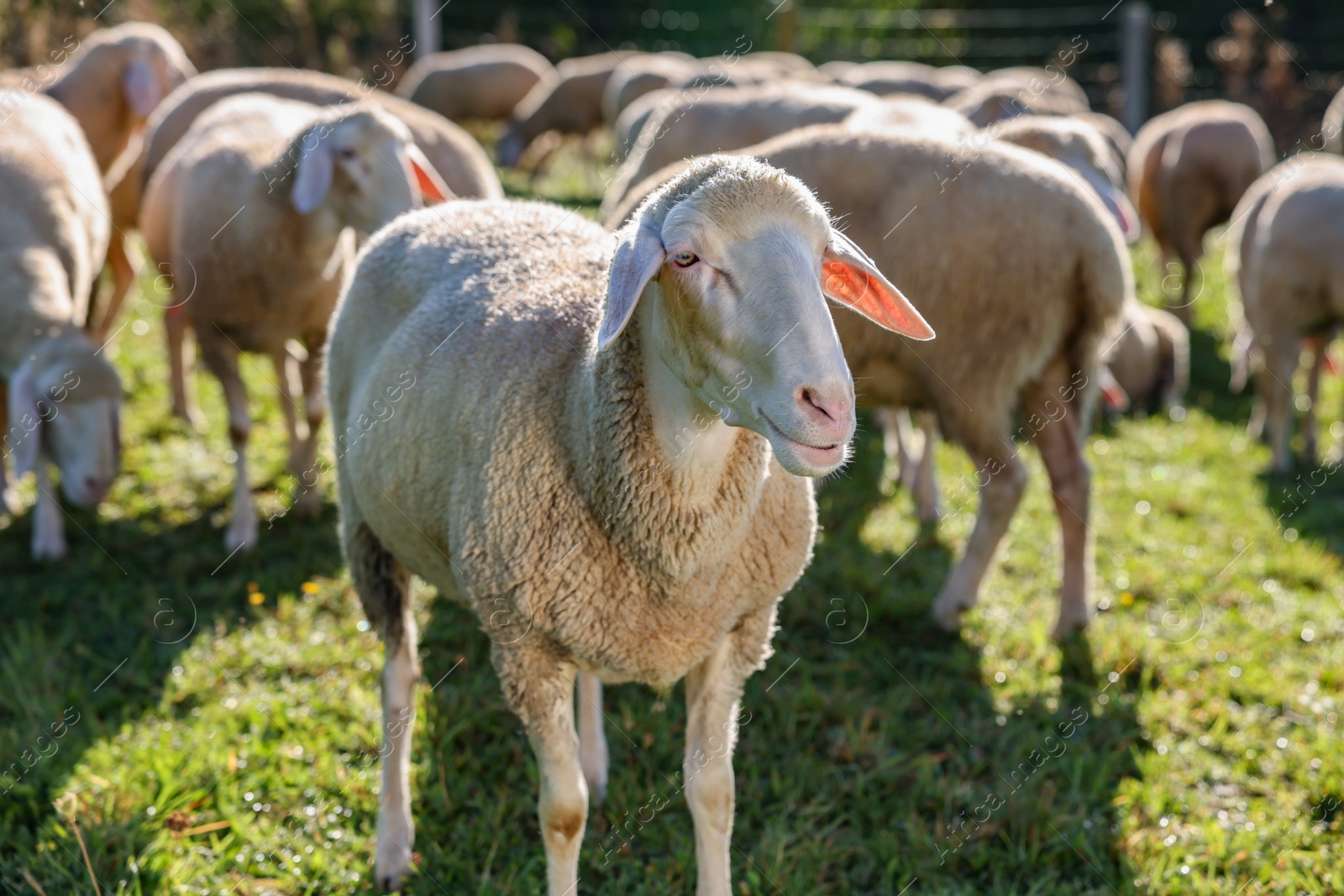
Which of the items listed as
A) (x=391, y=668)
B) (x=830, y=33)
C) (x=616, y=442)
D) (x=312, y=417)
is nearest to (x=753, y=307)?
(x=616, y=442)

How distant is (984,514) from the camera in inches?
150

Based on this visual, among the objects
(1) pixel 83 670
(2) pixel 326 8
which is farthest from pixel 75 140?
(2) pixel 326 8

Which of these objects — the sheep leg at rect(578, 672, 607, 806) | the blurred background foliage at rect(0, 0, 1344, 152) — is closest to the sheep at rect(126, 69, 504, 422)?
the sheep leg at rect(578, 672, 607, 806)

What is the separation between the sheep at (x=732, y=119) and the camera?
225 inches

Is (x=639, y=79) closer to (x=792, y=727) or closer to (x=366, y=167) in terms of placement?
(x=366, y=167)

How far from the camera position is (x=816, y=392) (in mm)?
1690

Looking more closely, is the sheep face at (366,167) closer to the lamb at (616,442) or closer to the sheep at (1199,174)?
the lamb at (616,442)

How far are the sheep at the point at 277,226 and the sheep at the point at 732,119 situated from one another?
1.67 meters

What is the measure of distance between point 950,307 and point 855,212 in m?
0.45

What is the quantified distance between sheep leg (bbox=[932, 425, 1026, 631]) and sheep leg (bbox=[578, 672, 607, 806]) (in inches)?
56.7

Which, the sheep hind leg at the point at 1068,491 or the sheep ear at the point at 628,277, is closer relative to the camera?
the sheep ear at the point at 628,277

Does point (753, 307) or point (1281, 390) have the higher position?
point (753, 307)

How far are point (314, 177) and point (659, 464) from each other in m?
2.53

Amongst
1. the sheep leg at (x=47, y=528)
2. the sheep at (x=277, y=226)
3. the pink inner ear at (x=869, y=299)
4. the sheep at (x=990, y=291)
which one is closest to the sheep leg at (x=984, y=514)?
the sheep at (x=990, y=291)
